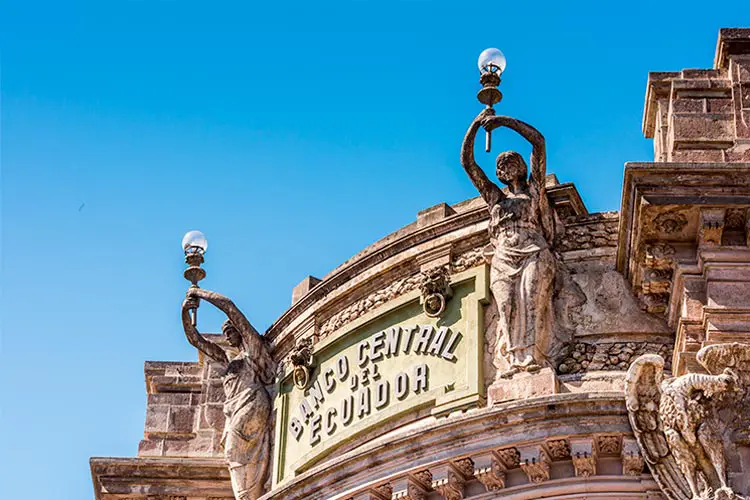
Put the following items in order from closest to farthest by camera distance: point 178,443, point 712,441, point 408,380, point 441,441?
point 712,441 → point 441,441 → point 408,380 → point 178,443

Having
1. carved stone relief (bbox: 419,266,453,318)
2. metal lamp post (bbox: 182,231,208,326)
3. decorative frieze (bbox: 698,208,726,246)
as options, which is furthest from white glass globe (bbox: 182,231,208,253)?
decorative frieze (bbox: 698,208,726,246)

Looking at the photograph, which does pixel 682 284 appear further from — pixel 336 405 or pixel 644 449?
pixel 336 405

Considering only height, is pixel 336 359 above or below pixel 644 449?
above

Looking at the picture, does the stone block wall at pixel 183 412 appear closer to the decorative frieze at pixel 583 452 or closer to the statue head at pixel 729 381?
the decorative frieze at pixel 583 452

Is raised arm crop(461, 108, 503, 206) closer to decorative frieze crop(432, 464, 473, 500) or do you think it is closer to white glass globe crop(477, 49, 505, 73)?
white glass globe crop(477, 49, 505, 73)

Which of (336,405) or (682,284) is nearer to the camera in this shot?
(682,284)

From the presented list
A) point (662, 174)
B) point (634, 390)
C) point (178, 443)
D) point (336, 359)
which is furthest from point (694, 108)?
point (178, 443)

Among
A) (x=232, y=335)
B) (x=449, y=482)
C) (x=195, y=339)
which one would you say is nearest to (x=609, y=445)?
(x=449, y=482)

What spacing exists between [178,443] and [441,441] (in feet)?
17.6

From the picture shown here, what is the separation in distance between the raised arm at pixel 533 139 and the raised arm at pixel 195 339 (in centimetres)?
514

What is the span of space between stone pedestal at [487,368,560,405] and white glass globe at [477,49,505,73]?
3294 mm

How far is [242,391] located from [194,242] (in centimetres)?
198

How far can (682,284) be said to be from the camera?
20.9 meters

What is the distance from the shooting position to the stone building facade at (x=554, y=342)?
20.5 m
